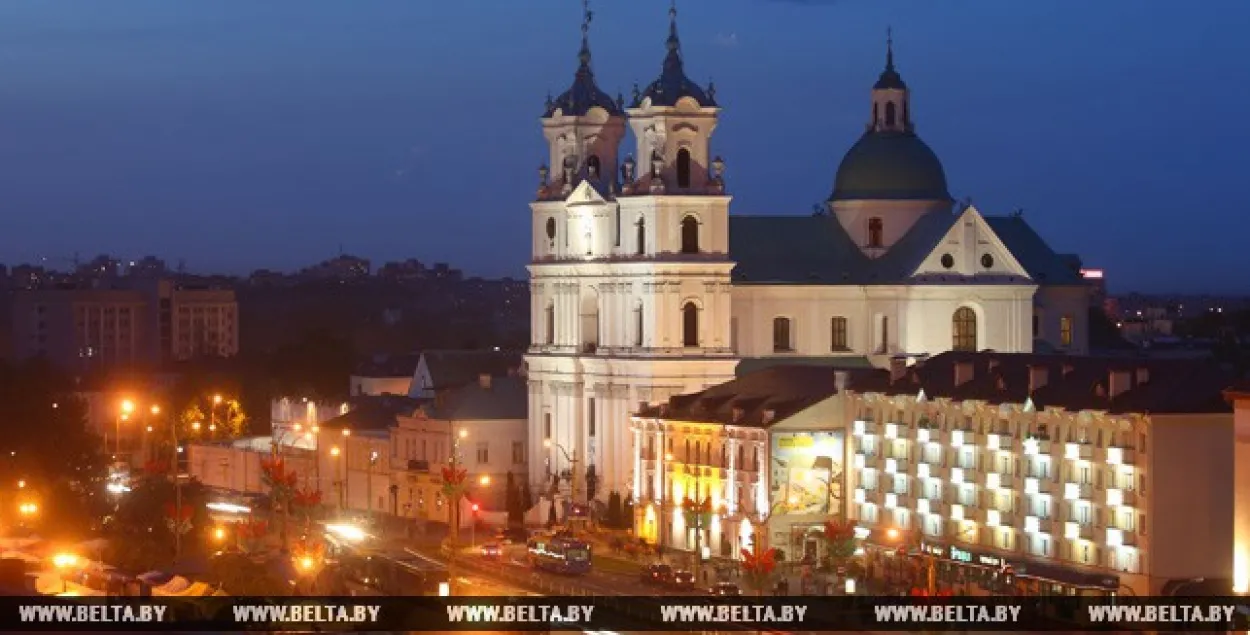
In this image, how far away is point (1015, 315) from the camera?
4656 inches

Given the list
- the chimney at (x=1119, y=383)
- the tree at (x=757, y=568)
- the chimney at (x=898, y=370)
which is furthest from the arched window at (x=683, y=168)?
the chimney at (x=1119, y=383)

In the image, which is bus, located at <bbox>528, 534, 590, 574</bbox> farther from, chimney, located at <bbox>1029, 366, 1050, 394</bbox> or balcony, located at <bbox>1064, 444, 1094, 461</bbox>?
balcony, located at <bbox>1064, 444, 1094, 461</bbox>

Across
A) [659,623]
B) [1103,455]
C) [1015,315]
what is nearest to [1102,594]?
[1103,455]

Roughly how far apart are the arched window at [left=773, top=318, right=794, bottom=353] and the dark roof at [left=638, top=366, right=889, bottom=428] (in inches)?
297

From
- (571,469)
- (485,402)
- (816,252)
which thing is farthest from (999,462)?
(485,402)

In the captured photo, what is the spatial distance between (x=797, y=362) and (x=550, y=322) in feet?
27.4

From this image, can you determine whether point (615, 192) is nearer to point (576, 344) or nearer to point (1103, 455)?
point (576, 344)

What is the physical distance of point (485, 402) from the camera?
12144 cm

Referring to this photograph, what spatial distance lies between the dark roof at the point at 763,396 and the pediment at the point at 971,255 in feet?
27.7

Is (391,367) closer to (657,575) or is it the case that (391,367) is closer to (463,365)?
(463,365)

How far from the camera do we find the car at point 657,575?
93.4 m

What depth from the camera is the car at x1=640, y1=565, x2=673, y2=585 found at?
93.4 metres

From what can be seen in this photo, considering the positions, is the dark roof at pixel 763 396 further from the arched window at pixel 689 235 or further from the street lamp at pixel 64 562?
the street lamp at pixel 64 562

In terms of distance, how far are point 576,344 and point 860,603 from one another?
3851cm
